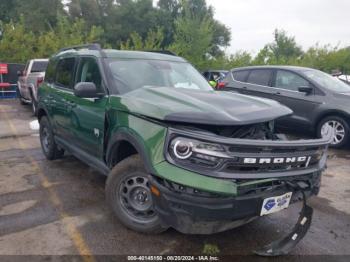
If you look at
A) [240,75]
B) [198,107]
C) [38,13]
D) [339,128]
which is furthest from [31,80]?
[38,13]

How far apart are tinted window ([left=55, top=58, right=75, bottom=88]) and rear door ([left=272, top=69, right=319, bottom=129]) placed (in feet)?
14.9

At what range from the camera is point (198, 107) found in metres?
3.04

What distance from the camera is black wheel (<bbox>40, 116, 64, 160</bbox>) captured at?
5934mm

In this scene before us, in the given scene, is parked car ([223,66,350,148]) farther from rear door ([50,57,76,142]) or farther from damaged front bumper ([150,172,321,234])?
damaged front bumper ([150,172,321,234])

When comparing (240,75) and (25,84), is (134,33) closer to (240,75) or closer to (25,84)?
(25,84)

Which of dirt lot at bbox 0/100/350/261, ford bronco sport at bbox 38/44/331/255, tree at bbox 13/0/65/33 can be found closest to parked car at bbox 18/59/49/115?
dirt lot at bbox 0/100/350/261

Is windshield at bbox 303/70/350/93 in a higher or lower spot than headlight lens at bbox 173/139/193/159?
higher

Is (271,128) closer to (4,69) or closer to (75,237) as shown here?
(75,237)

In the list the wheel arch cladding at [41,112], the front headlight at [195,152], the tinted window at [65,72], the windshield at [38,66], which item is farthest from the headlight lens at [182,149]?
the windshield at [38,66]

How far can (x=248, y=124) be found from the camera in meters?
2.97

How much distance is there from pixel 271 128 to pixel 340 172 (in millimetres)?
2992

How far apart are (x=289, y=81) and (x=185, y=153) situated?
235 inches

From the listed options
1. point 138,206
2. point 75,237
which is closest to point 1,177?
point 75,237

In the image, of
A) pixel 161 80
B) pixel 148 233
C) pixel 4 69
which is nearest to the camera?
pixel 148 233
